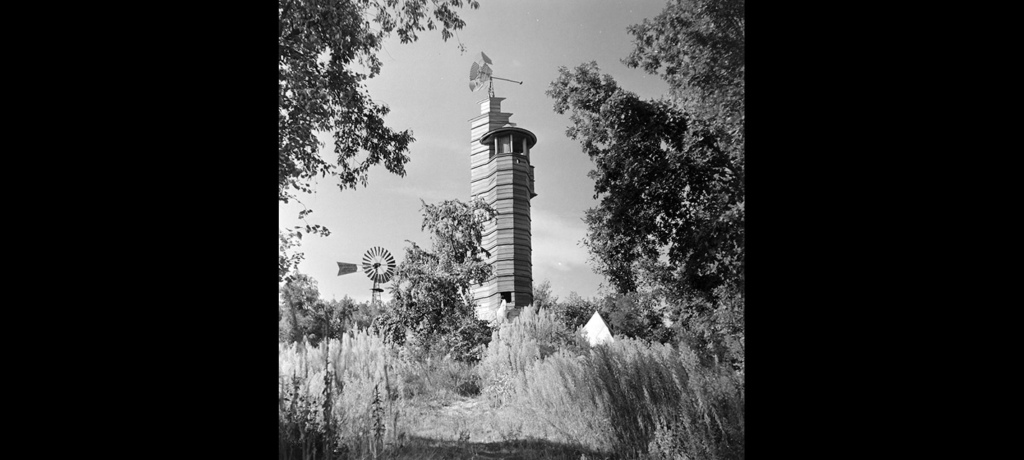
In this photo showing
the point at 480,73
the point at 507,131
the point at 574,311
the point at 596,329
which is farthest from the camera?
the point at 574,311

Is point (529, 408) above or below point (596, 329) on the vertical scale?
below

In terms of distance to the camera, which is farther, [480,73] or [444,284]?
[444,284]

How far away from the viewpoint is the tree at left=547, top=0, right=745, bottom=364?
2.81 metres

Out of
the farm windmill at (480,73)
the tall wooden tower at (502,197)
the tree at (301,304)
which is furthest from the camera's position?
the tall wooden tower at (502,197)

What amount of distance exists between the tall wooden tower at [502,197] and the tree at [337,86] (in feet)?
6.43

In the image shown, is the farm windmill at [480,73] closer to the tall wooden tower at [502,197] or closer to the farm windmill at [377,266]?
the tall wooden tower at [502,197]

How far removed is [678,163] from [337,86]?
6.95 ft

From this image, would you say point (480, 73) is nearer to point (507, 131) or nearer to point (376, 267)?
point (507, 131)

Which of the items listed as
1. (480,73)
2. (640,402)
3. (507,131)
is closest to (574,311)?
(507,131)

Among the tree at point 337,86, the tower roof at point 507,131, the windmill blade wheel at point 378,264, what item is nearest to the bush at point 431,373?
the windmill blade wheel at point 378,264

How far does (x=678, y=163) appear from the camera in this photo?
2963 millimetres

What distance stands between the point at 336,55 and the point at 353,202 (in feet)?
3.31

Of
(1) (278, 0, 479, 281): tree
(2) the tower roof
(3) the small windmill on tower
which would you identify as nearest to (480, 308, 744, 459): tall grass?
(1) (278, 0, 479, 281): tree

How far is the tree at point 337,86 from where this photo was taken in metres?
3.08
